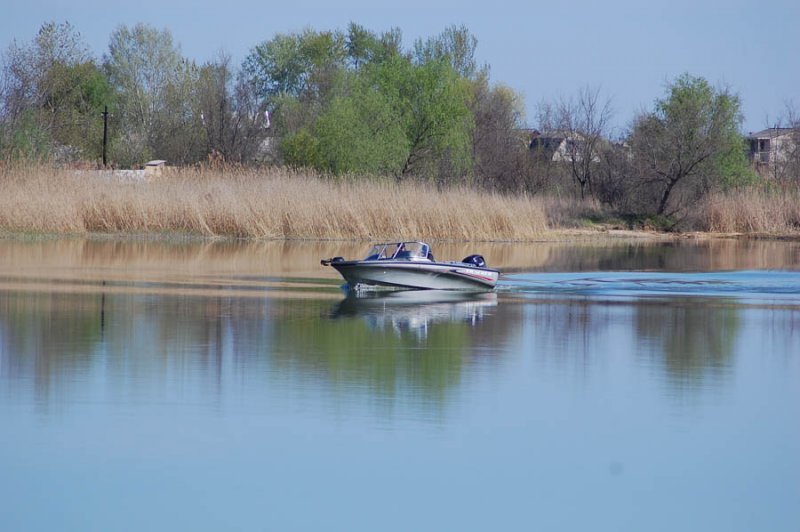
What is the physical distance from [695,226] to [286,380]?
51901 mm

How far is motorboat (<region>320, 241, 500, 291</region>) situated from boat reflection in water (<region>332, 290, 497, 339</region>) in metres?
0.19

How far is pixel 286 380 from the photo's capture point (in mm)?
14789

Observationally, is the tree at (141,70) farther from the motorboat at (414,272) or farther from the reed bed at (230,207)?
the motorboat at (414,272)

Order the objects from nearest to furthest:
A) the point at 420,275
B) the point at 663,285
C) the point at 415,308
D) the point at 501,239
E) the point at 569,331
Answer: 1. the point at 569,331
2. the point at 415,308
3. the point at 420,275
4. the point at 663,285
5. the point at 501,239

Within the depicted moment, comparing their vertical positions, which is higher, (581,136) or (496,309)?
(581,136)

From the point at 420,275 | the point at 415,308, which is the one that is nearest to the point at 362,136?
the point at 420,275

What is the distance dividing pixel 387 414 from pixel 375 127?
1900 inches

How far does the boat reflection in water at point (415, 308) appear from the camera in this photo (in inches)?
846

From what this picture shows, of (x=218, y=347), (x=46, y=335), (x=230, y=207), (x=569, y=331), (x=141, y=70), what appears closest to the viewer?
(x=218, y=347)

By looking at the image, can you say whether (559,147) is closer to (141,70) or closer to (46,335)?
(141,70)

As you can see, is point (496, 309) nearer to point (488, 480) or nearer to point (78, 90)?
point (488, 480)

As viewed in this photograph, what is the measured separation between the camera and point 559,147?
82.0 m

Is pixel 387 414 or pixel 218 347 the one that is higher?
pixel 218 347

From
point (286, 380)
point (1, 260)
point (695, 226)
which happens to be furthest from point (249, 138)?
point (286, 380)
